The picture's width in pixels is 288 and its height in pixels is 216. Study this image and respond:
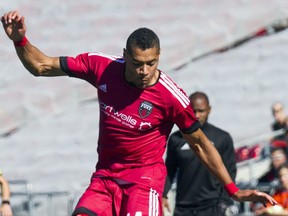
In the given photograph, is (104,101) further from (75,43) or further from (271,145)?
(75,43)

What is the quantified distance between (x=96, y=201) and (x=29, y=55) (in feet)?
3.65

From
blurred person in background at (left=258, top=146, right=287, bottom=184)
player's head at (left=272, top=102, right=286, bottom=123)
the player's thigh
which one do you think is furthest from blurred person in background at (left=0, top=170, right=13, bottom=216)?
player's head at (left=272, top=102, right=286, bottom=123)

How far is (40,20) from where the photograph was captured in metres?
17.2

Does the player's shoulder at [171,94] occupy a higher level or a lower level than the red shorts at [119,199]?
higher

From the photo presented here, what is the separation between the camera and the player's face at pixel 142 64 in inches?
265

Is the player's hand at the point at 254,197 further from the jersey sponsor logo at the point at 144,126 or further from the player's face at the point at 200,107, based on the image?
the player's face at the point at 200,107

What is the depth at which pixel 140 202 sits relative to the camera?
23.1 ft

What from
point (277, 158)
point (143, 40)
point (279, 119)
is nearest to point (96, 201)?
point (143, 40)

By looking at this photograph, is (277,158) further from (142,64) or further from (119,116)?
(142,64)

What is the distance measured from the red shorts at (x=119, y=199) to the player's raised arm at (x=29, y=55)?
32.8 inches

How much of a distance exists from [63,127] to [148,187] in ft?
25.1

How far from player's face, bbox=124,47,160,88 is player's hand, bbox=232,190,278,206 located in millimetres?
1009

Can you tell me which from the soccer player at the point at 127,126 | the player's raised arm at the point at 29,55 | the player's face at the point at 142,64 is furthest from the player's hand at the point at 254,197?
the player's raised arm at the point at 29,55

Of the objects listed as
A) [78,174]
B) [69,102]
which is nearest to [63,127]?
[69,102]
